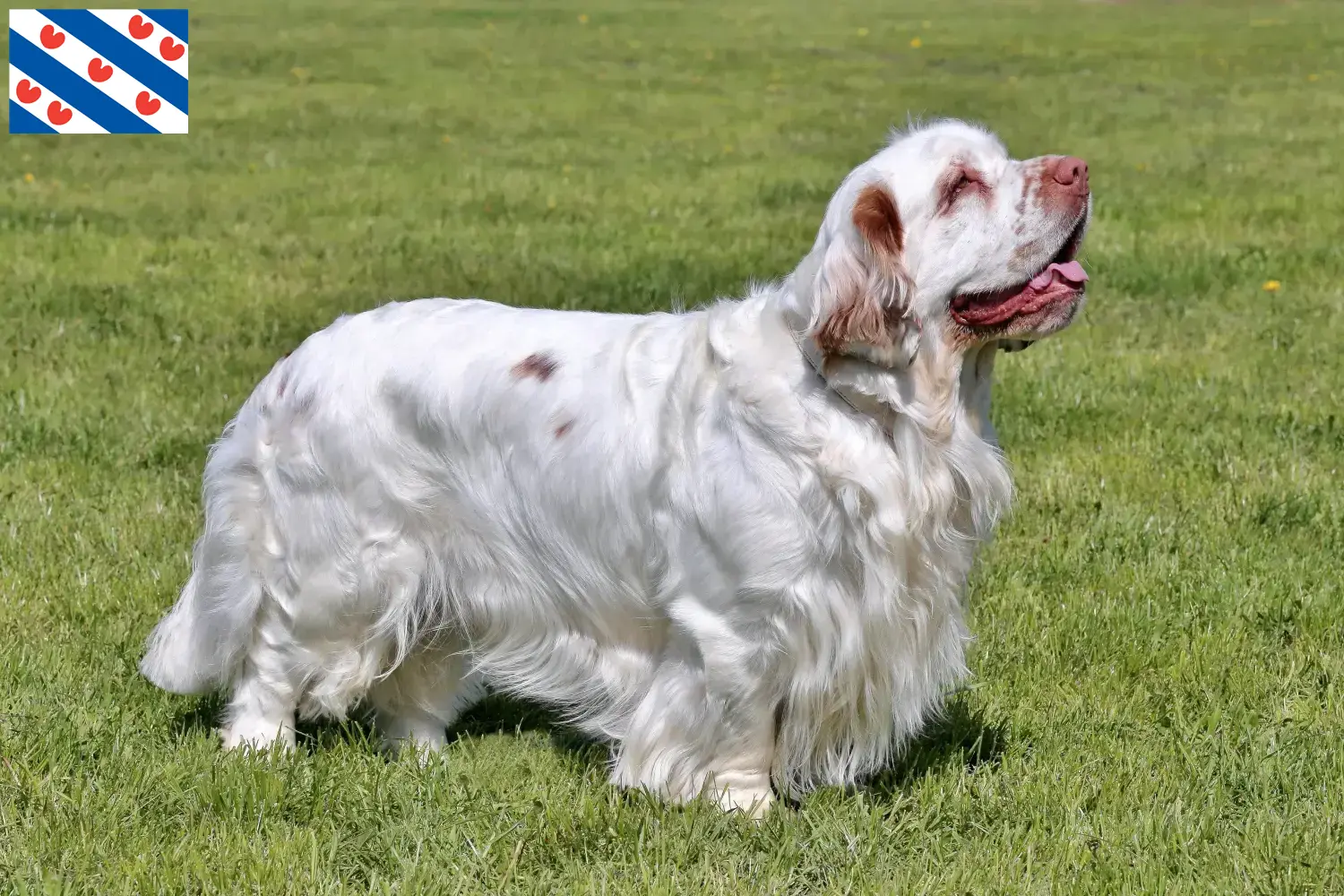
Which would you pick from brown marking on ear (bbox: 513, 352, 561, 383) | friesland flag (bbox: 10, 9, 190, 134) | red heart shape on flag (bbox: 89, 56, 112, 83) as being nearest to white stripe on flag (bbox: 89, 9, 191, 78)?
friesland flag (bbox: 10, 9, 190, 134)

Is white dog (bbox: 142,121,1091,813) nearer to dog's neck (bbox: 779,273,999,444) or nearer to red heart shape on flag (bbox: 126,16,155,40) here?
dog's neck (bbox: 779,273,999,444)

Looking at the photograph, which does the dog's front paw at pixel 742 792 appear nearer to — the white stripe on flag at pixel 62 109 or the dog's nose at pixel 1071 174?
the dog's nose at pixel 1071 174

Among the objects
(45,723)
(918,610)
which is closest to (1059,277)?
(918,610)

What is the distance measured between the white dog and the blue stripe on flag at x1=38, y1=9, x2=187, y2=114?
1101 centimetres

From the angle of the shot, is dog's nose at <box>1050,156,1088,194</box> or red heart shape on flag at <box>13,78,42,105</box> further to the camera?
red heart shape on flag at <box>13,78,42,105</box>

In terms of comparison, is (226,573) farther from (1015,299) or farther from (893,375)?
(1015,299)

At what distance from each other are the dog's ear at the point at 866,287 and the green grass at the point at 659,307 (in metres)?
1.07

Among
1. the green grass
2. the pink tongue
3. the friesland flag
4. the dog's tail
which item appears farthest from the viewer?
the friesland flag

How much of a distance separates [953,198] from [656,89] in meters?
14.9

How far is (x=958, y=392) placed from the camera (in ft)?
10.8

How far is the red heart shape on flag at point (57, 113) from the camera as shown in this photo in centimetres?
1440

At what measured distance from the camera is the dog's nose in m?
3.17

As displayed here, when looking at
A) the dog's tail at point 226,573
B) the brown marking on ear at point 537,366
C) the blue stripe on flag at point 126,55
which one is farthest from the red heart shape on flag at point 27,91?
the brown marking on ear at point 537,366

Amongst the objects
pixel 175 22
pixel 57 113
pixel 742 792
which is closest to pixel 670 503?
pixel 742 792
